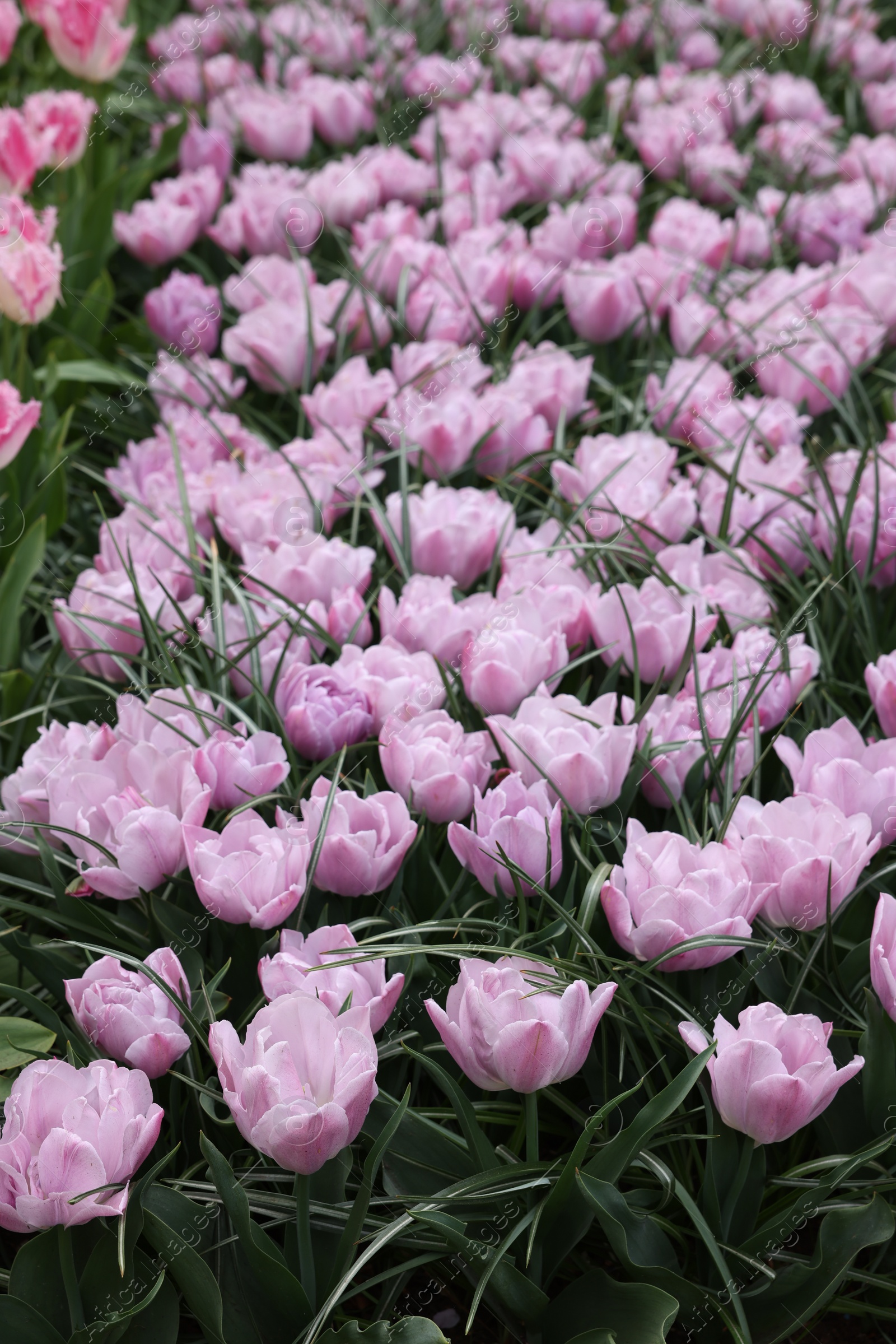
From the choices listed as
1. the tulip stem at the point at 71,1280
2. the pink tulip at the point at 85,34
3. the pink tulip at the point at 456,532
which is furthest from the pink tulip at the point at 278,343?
the tulip stem at the point at 71,1280

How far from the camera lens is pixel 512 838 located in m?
1.05

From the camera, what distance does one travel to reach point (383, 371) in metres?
1.92

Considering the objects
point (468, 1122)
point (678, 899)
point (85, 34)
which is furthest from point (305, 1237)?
point (85, 34)

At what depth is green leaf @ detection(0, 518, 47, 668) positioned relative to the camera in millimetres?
1546

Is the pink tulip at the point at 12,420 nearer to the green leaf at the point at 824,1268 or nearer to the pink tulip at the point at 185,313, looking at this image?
the pink tulip at the point at 185,313

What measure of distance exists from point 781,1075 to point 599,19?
12.9ft

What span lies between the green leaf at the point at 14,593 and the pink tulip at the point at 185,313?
757 mm

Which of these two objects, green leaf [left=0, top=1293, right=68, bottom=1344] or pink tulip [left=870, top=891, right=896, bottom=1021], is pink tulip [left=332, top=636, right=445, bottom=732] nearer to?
pink tulip [left=870, top=891, right=896, bottom=1021]

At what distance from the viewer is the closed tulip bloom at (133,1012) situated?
0.94m

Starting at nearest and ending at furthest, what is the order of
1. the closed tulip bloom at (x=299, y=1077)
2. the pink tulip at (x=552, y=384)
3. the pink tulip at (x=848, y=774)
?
the closed tulip bloom at (x=299, y=1077), the pink tulip at (x=848, y=774), the pink tulip at (x=552, y=384)

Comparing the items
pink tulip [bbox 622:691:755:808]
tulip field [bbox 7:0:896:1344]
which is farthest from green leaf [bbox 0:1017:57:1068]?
pink tulip [bbox 622:691:755:808]

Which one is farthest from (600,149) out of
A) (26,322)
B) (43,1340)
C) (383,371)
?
(43,1340)

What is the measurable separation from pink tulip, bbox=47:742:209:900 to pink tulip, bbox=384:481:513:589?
0.51 meters

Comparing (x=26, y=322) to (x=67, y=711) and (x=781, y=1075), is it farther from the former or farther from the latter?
(x=781, y=1075)
